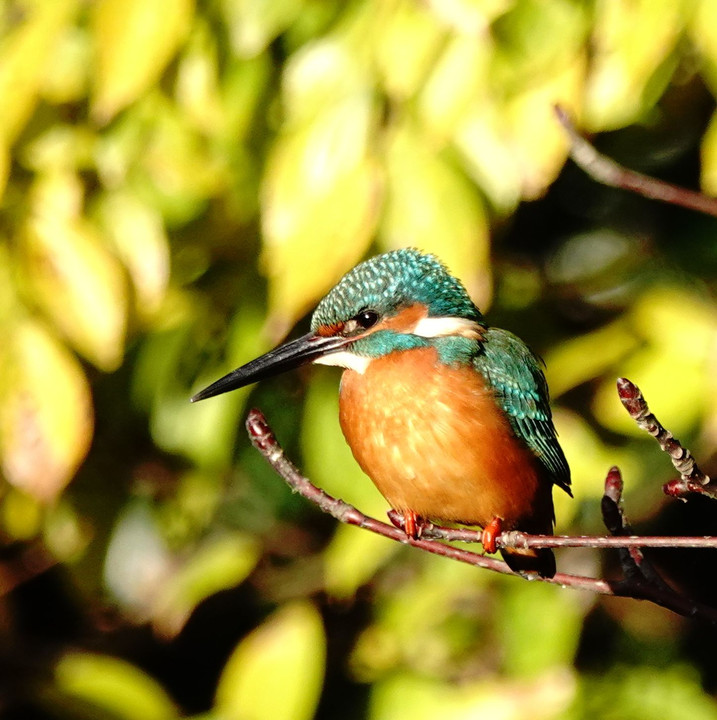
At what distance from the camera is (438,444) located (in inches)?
65.0

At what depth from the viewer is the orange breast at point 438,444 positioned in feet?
5.43

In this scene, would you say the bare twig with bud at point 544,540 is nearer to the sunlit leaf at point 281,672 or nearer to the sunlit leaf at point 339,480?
the sunlit leaf at point 339,480

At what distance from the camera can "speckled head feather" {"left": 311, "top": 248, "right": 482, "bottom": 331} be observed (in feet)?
5.88

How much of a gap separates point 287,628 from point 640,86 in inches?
47.2

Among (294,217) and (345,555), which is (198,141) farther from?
(345,555)

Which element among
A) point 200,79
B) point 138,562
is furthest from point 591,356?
point 138,562

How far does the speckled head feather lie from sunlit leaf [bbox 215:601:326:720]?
2.24ft

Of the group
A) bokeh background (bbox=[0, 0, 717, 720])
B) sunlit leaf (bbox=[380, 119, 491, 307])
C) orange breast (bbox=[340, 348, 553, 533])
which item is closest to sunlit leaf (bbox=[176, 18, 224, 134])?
bokeh background (bbox=[0, 0, 717, 720])

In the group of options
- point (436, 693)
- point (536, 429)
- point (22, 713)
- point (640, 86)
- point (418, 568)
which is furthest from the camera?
point (22, 713)

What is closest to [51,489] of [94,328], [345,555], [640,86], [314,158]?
[94,328]

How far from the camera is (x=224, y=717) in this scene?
221cm

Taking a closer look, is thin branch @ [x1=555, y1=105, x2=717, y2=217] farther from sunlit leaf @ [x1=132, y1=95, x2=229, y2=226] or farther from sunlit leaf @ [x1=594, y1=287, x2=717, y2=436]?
sunlit leaf @ [x1=132, y1=95, x2=229, y2=226]

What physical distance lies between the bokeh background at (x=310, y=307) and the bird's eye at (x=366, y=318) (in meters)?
0.12

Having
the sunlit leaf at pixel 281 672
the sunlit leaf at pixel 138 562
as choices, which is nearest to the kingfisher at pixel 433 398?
the sunlit leaf at pixel 281 672
